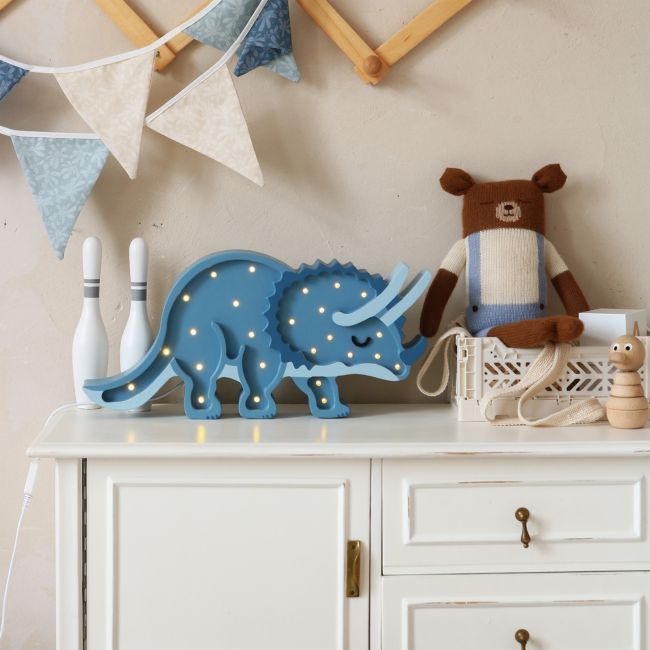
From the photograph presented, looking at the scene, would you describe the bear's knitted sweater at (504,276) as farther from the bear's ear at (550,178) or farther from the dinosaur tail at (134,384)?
the dinosaur tail at (134,384)

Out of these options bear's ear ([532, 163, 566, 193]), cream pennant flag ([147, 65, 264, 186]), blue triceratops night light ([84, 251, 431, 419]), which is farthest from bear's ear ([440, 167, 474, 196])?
cream pennant flag ([147, 65, 264, 186])

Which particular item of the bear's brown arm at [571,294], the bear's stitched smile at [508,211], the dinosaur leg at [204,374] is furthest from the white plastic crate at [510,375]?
the dinosaur leg at [204,374]

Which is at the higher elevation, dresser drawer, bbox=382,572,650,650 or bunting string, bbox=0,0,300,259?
bunting string, bbox=0,0,300,259

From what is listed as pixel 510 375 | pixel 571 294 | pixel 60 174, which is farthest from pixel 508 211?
pixel 60 174

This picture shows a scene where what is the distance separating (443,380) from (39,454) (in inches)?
26.6

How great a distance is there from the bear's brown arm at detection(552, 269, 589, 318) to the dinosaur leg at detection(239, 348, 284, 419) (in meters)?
0.51

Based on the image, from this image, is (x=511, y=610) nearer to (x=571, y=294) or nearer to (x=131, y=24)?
(x=571, y=294)

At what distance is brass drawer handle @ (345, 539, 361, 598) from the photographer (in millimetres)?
1202

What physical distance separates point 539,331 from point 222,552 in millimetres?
569

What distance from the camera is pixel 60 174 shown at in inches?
55.6

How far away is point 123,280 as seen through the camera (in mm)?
1514

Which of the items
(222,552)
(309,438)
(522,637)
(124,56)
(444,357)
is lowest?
(522,637)

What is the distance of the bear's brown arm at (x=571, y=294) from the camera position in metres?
1.47

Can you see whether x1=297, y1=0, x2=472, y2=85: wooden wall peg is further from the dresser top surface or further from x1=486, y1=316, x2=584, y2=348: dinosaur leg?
the dresser top surface
